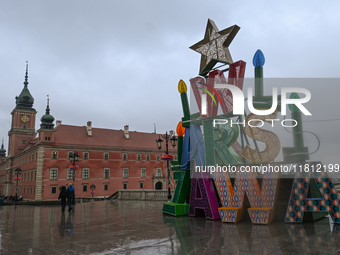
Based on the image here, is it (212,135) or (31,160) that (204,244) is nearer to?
(212,135)

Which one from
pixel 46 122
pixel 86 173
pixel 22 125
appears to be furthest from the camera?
pixel 22 125

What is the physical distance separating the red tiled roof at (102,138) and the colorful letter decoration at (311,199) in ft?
149

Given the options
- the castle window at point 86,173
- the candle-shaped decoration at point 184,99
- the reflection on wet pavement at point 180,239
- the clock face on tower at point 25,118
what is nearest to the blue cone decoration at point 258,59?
the candle-shaped decoration at point 184,99

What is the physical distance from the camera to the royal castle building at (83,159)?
4666 cm

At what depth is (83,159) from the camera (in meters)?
49.1

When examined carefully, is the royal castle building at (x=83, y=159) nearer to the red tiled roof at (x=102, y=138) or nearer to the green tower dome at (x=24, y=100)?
the red tiled roof at (x=102, y=138)

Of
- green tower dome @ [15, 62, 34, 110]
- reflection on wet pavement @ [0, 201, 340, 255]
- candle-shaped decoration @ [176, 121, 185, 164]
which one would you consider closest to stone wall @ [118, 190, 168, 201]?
candle-shaped decoration @ [176, 121, 185, 164]

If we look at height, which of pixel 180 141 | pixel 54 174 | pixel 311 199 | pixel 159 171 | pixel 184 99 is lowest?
pixel 311 199

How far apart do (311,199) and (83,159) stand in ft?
148

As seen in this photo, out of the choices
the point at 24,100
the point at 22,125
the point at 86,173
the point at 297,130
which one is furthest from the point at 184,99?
the point at 24,100

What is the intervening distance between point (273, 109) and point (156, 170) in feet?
160

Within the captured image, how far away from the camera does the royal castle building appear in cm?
4666

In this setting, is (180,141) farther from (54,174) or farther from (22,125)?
(22,125)

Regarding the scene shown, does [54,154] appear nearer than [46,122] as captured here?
Yes
